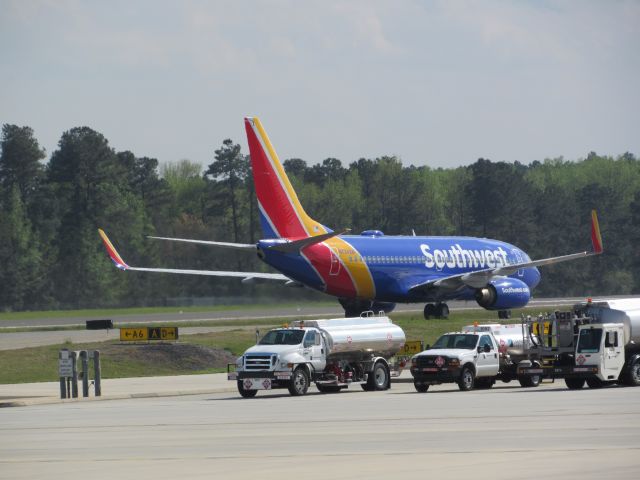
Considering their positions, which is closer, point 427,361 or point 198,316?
point 427,361

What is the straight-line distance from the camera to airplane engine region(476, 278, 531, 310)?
74.6m

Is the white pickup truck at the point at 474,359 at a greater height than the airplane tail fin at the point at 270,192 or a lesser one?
lesser

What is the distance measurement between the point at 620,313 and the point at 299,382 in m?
9.90

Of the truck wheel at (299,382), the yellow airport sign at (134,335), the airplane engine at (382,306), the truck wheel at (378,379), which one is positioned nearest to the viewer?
the truck wheel at (299,382)

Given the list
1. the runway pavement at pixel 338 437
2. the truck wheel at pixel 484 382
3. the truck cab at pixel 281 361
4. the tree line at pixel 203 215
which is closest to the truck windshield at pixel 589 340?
the runway pavement at pixel 338 437

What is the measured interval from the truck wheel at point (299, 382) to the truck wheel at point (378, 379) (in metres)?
2.51

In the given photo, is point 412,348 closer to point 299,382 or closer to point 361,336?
point 361,336

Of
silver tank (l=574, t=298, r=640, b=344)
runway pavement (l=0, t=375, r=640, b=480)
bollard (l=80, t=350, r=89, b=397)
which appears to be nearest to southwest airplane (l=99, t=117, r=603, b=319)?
bollard (l=80, t=350, r=89, b=397)

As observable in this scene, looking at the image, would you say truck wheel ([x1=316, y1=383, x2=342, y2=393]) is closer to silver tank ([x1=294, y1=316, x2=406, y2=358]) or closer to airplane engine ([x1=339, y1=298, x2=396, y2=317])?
silver tank ([x1=294, y1=316, x2=406, y2=358])

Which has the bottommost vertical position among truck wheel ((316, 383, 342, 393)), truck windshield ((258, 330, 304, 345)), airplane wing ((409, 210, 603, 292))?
truck wheel ((316, 383, 342, 393))

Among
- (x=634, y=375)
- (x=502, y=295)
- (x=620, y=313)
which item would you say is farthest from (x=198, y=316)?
(x=634, y=375)

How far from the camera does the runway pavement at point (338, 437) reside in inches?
846

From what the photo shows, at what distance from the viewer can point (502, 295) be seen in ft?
245

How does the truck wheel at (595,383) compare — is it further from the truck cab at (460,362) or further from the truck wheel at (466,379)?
the truck wheel at (466,379)
